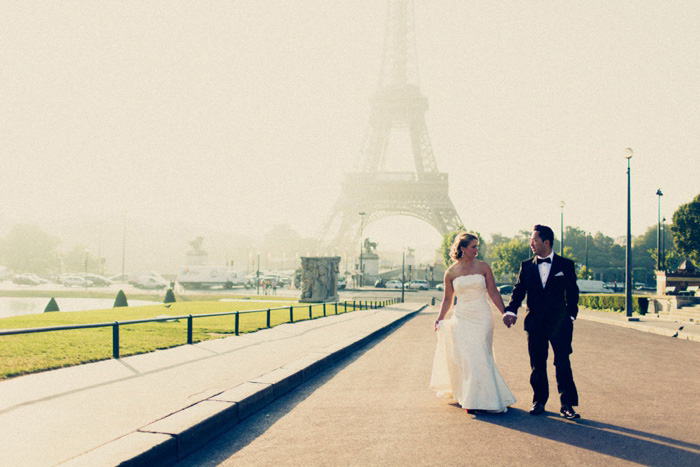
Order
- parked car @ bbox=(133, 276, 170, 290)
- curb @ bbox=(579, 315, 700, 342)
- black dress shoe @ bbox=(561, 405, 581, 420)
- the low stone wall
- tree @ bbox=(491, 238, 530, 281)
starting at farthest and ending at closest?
tree @ bbox=(491, 238, 530, 281), parked car @ bbox=(133, 276, 170, 290), the low stone wall, curb @ bbox=(579, 315, 700, 342), black dress shoe @ bbox=(561, 405, 581, 420)

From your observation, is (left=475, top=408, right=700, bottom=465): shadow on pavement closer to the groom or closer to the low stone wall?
the groom

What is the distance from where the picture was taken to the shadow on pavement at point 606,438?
4617mm

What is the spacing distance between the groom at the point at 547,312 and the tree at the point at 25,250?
92787mm

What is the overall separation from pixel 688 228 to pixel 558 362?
198ft

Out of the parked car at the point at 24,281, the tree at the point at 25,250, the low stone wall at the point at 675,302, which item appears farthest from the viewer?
the tree at the point at 25,250

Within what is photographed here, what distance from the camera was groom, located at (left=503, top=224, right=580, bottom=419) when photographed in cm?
593

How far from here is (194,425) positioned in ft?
15.7

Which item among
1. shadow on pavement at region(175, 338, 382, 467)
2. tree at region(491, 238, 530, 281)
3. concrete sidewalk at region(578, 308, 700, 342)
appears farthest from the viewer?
tree at region(491, 238, 530, 281)

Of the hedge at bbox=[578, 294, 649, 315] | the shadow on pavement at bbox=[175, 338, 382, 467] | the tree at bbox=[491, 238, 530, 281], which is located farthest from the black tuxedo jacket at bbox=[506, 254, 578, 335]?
the tree at bbox=[491, 238, 530, 281]

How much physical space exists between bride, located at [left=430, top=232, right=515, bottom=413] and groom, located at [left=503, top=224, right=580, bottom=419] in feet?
0.96

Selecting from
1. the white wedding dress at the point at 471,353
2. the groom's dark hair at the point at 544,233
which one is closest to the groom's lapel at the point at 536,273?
the groom's dark hair at the point at 544,233

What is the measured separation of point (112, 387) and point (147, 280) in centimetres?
5195

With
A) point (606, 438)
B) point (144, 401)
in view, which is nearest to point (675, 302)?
point (606, 438)

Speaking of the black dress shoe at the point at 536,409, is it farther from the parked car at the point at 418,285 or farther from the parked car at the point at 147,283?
the parked car at the point at 418,285
